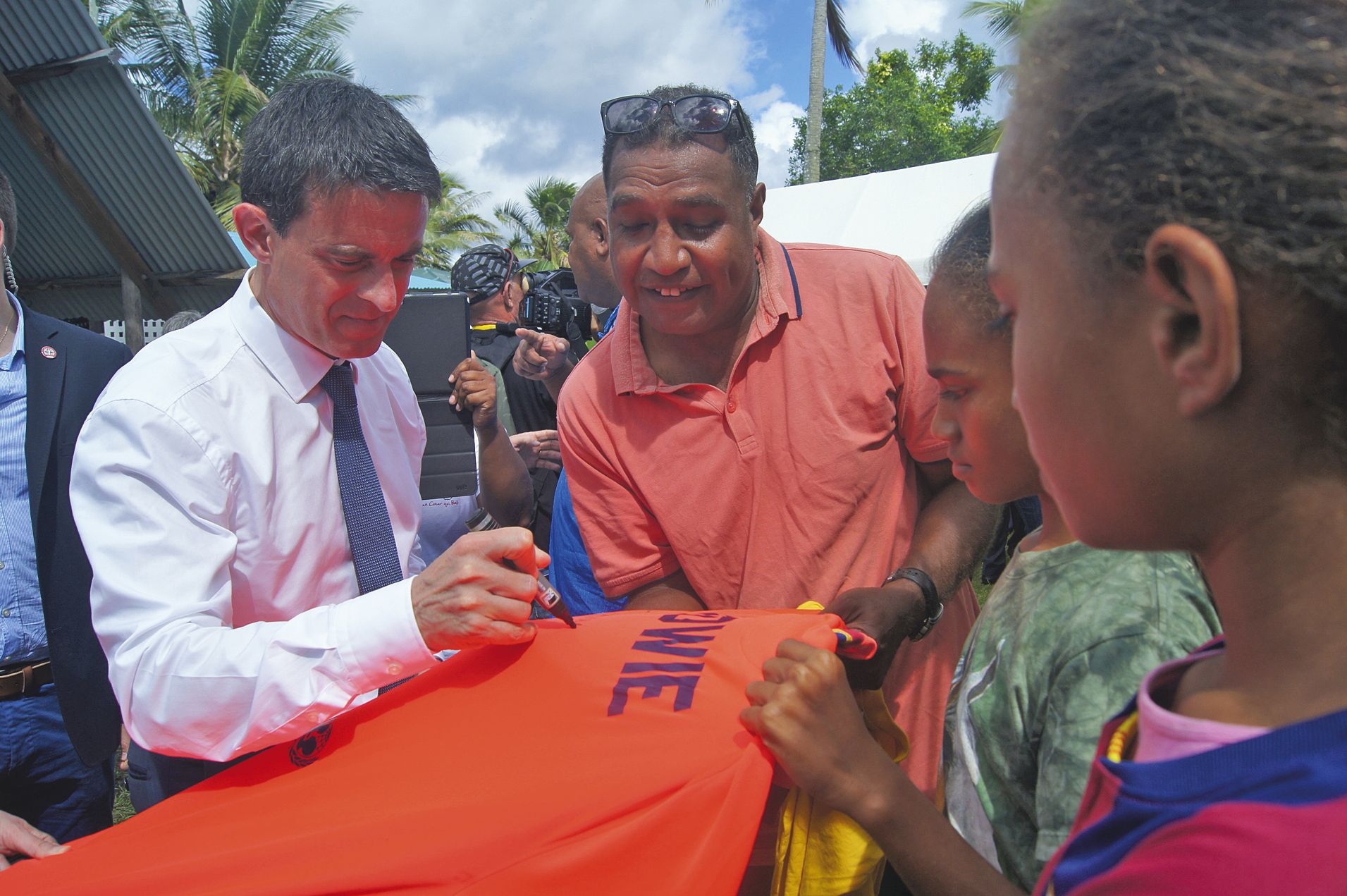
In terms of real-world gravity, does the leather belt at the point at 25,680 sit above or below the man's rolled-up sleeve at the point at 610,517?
below

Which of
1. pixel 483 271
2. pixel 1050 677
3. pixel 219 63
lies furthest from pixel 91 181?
pixel 219 63

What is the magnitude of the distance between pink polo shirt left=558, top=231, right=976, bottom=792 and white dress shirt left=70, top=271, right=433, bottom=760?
69 centimetres

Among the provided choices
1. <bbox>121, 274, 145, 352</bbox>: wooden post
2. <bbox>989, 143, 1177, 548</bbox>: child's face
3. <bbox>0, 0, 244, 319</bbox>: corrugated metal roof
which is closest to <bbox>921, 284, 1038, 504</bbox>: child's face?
<bbox>989, 143, 1177, 548</bbox>: child's face

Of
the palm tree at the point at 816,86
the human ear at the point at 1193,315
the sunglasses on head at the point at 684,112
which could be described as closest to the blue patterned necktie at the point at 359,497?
the sunglasses on head at the point at 684,112

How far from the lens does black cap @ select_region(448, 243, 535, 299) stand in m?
4.96

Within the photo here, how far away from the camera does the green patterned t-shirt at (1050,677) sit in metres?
1.11

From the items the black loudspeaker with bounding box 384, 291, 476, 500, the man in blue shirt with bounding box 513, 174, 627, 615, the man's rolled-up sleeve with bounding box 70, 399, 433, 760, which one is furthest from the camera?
the black loudspeaker with bounding box 384, 291, 476, 500

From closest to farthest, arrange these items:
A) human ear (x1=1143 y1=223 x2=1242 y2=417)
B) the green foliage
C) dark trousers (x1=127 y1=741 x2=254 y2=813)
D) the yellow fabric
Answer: human ear (x1=1143 y1=223 x2=1242 y2=417) → the yellow fabric → dark trousers (x1=127 y1=741 x2=254 y2=813) → the green foliage

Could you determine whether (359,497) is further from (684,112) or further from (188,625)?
(684,112)

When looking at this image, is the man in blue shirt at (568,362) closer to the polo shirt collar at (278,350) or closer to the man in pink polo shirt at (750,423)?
the man in pink polo shirt at (750,423)

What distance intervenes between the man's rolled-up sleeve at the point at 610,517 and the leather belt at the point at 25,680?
1611 mm

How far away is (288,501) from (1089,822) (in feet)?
5.37

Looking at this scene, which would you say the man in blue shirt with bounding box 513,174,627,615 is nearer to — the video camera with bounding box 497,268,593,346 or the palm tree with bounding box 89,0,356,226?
the video camera with bounding box 497,268,593,346

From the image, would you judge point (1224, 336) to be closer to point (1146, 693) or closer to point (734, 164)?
point (1146, 693)
